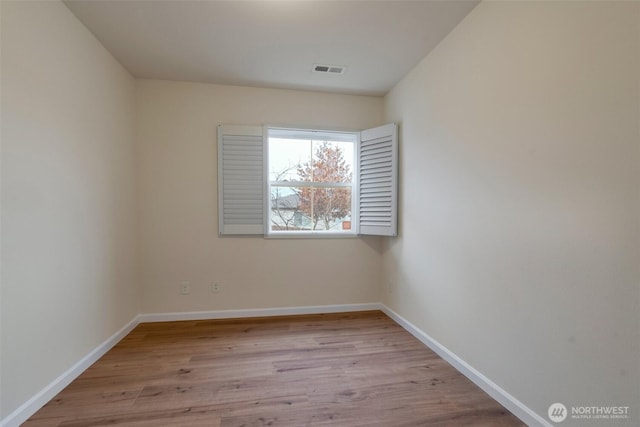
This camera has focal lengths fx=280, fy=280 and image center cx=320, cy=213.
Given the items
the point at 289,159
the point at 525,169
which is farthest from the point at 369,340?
the point at 289,159

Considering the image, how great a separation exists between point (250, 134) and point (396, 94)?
5.25 feet

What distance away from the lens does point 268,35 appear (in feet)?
6.98

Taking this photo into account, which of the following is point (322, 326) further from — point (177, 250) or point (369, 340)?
point (177, 250)

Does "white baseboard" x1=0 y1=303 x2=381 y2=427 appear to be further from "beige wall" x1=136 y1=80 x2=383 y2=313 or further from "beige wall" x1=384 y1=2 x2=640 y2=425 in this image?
"beige wall" x1=384 y1=2 x2=640 y2=425

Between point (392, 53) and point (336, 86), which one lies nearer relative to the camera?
point (392, 53)

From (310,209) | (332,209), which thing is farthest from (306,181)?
(332,209)

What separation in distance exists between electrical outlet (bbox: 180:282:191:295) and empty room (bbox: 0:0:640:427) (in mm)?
29

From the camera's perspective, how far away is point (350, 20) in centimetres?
197

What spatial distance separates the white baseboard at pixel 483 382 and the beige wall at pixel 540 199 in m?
0.05

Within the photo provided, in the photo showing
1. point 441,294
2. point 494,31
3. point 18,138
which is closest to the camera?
point 18,138

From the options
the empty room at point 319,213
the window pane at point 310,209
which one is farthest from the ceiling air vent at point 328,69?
the window pane at point 310,209

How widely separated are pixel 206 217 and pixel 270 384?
1.76m

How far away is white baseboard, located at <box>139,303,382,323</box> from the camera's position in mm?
2900

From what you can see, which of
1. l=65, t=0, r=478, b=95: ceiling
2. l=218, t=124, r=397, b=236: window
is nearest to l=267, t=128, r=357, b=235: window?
l=218, t=124, r=397, b=236: window
